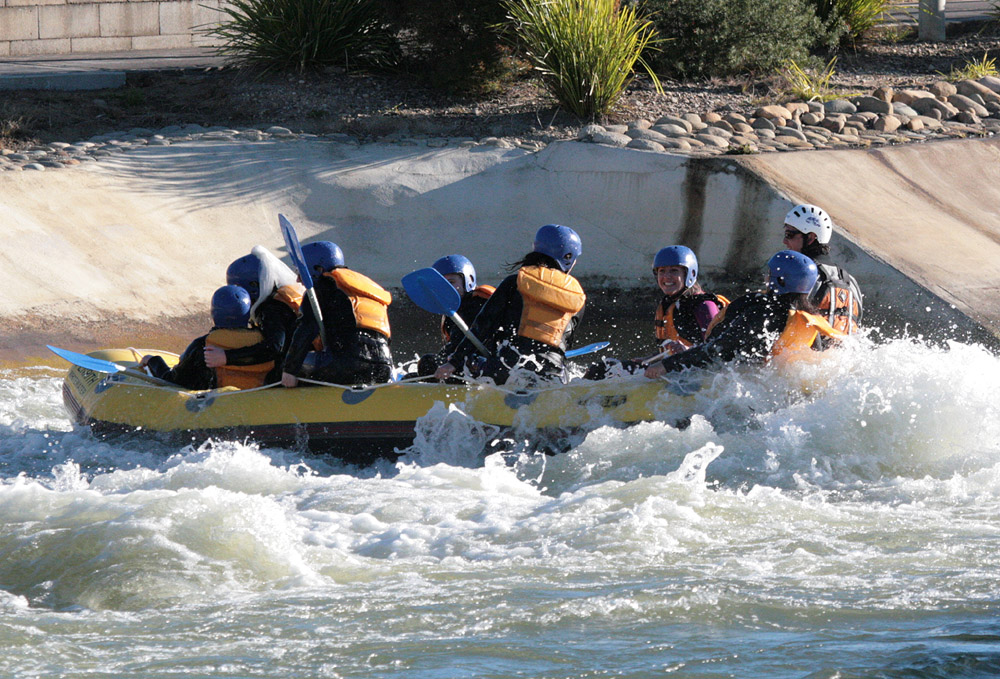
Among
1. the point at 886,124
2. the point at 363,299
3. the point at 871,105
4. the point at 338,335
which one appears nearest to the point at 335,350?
the point at 338,335

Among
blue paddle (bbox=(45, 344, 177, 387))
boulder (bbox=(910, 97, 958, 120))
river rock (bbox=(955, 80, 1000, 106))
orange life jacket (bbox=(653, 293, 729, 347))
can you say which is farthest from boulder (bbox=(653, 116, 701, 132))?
blue paddle (bbox=(45, 344, 177, 387))

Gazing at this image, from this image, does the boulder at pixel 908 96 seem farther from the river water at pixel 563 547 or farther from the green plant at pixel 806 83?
the river water at pixel 563 547

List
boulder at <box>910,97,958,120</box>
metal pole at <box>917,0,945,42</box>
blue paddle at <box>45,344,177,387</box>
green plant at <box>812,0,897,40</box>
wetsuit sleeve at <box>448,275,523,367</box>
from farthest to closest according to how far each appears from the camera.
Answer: metal pole at <box>917,0,945,42</box>
green plant at <box>812,0,897,40</box>
boulder at <box>910,97,958,120</box>
blue paddle at <box>45,344,177,387</box>
wetsuit sleeve at <box>448,275,523,367</box>

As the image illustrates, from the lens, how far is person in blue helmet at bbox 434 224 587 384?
7.30 m

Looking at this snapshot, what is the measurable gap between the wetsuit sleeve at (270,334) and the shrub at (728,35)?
321 inches

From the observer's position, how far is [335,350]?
7641mm

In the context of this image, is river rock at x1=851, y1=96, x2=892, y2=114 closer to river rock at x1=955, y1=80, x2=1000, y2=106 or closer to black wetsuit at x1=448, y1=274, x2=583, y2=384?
river rock at x1=955, y1=80, x2=1000, y2=106

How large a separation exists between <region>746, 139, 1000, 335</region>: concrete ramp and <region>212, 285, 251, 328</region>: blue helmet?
6.46 meters

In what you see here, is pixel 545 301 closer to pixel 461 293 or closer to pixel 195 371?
pixel 461 293

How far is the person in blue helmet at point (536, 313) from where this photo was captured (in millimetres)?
7305

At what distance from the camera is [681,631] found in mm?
4738

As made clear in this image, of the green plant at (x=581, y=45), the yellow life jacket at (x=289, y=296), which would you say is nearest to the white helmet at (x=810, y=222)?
the yellow life jacket at (x=289, y=296)

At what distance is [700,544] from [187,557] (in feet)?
8.22

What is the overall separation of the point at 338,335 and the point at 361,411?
607mm
